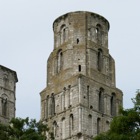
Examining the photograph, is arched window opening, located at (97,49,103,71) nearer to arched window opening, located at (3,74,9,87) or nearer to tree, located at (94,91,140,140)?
arched window opening, located at (3,74,9,87)

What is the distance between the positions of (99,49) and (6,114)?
12763 millimetres

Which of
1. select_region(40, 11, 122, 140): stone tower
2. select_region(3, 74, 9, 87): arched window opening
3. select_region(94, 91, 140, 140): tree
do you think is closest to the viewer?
select_region(94, 91, 140, 140): tree

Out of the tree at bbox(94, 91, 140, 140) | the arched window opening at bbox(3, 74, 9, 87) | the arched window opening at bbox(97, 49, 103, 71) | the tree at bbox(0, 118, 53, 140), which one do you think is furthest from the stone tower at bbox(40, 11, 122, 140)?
the tree at bbox(94, 91, 140, 140)

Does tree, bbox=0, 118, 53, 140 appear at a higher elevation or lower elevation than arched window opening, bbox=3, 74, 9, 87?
lower

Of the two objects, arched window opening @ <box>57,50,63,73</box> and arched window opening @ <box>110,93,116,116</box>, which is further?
arched window opening @ <box>57,50,63,73</box>

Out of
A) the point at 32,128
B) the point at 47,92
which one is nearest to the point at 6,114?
the point at 47,92

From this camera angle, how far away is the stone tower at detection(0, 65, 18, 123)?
80438 millimetres

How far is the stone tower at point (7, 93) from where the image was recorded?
80.4 metres

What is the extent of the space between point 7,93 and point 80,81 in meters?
9.82

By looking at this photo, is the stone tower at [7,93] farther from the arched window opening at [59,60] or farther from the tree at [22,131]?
the tree at [22,131]

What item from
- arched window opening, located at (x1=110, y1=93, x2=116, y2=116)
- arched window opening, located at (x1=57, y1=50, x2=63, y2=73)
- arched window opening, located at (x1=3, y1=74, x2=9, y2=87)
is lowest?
arched window opening, located at (x1=110, y1=93, x2=116, y2=116)

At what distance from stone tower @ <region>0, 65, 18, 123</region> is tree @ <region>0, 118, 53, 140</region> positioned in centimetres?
3141

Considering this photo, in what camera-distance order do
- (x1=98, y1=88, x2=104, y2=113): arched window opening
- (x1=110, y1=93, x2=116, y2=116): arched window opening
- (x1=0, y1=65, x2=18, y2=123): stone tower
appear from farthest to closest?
(x1=0, y1=65, x2=18, y2=123): stone tower
(x1=110, y1=93, x2=116, y2=116): arched window opening
(x1=98, y1=88, x2=104, y2=113): arched window opening

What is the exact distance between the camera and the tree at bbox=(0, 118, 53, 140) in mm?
46969
